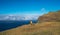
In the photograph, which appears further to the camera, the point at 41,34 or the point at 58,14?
the point at 58,14

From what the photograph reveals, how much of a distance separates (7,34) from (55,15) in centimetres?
1545

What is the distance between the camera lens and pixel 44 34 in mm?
17906

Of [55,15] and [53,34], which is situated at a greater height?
[55,15]

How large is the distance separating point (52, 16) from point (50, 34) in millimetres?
→ 14913

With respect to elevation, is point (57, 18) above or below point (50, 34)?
above

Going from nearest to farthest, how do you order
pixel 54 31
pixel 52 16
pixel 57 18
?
1. pixel 54 31
2. pixel 57 18
3. pixel 52 16

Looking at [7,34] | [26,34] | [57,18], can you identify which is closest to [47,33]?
[26,34]

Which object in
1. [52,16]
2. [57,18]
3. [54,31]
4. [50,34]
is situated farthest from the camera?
[52,16]

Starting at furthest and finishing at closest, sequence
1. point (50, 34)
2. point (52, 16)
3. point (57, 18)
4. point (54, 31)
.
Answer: point (52, 16) < point (57, 18) < point (54, 31) < point (50, 34)

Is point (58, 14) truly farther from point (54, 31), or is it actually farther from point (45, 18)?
point (54, 31)

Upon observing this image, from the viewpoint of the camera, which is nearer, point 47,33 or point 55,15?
point 47,33

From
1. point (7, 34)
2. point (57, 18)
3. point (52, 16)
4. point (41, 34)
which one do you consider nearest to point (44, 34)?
point (41, 34)

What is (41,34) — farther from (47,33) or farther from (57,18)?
(57,18)

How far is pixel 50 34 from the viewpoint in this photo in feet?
58.6
